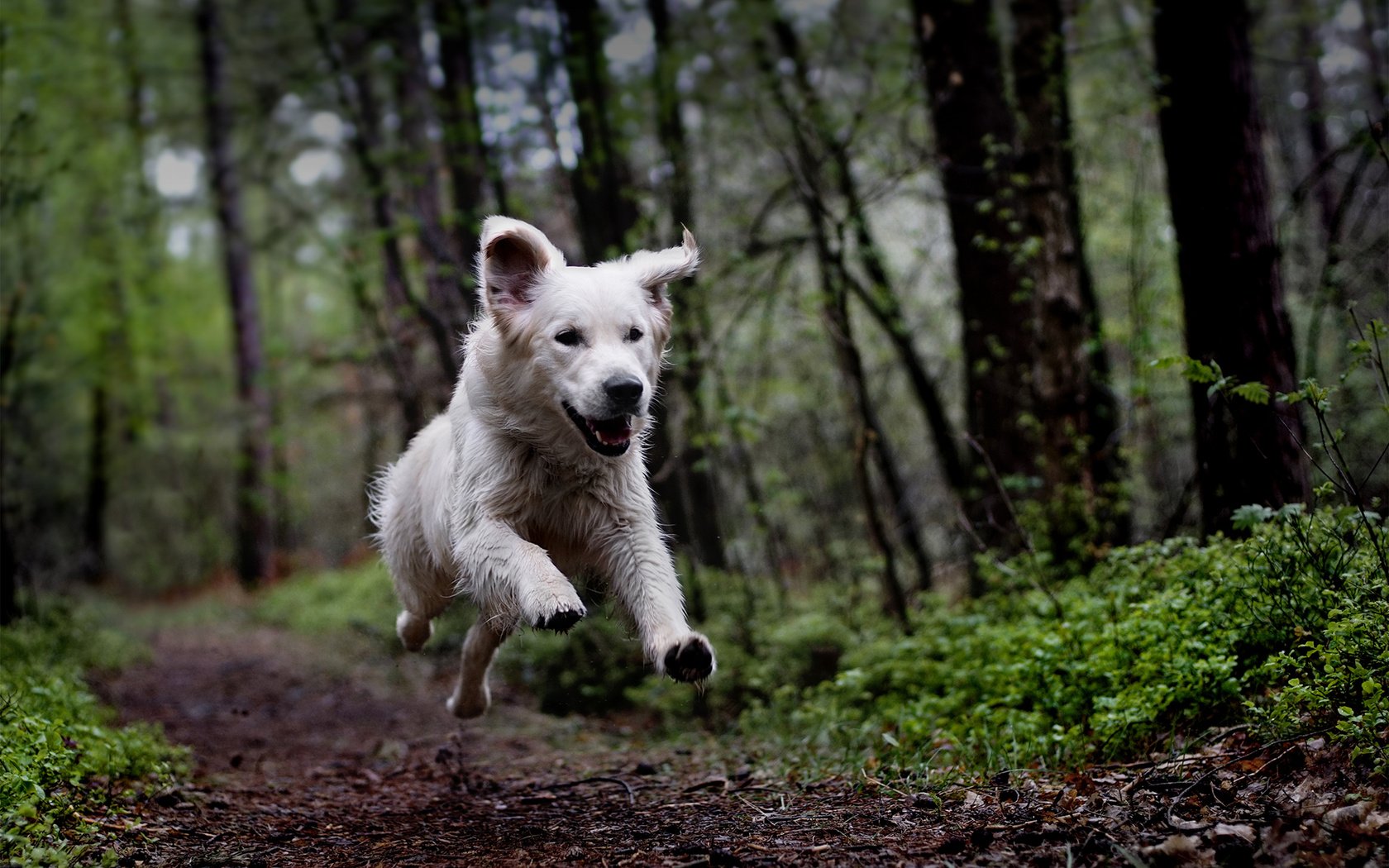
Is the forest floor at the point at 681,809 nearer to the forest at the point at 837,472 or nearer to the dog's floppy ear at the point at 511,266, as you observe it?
the forest at the point at 837,472

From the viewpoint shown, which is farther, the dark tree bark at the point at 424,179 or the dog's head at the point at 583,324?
the dark tree bark at the point at 424,179

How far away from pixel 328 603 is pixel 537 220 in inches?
268

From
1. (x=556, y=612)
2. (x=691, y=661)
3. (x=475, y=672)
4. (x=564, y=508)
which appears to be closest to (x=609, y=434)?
(x=564, y=508)

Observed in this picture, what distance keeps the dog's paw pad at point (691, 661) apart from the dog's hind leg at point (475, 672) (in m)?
1.84

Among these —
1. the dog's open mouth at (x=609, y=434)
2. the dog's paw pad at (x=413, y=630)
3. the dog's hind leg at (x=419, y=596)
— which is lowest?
the dog's paw pad at (x=413, y=630)

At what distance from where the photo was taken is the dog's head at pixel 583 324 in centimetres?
441

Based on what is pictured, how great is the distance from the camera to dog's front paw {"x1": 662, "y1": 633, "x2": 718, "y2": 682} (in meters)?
4.00

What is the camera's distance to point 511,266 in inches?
192

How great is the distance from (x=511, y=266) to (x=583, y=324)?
0.57 m

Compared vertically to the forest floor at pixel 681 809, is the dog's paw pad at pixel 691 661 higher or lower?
higher

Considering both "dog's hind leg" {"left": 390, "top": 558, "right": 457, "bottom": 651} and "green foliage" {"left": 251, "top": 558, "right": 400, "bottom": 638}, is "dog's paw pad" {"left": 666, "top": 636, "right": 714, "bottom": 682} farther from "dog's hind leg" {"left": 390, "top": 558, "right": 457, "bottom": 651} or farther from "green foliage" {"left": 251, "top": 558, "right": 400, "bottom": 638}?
"green foliage" {"left": 251, "top": 558, "right": 400, "bottom": 638}

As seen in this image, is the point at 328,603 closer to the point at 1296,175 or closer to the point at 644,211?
the point at 644,211

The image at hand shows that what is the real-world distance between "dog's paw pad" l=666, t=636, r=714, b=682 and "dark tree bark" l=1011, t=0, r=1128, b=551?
419 cm

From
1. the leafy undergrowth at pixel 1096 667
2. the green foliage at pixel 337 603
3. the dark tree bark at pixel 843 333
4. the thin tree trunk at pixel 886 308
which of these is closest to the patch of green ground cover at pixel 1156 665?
the leafy undergrowth at pixel 1096 667
